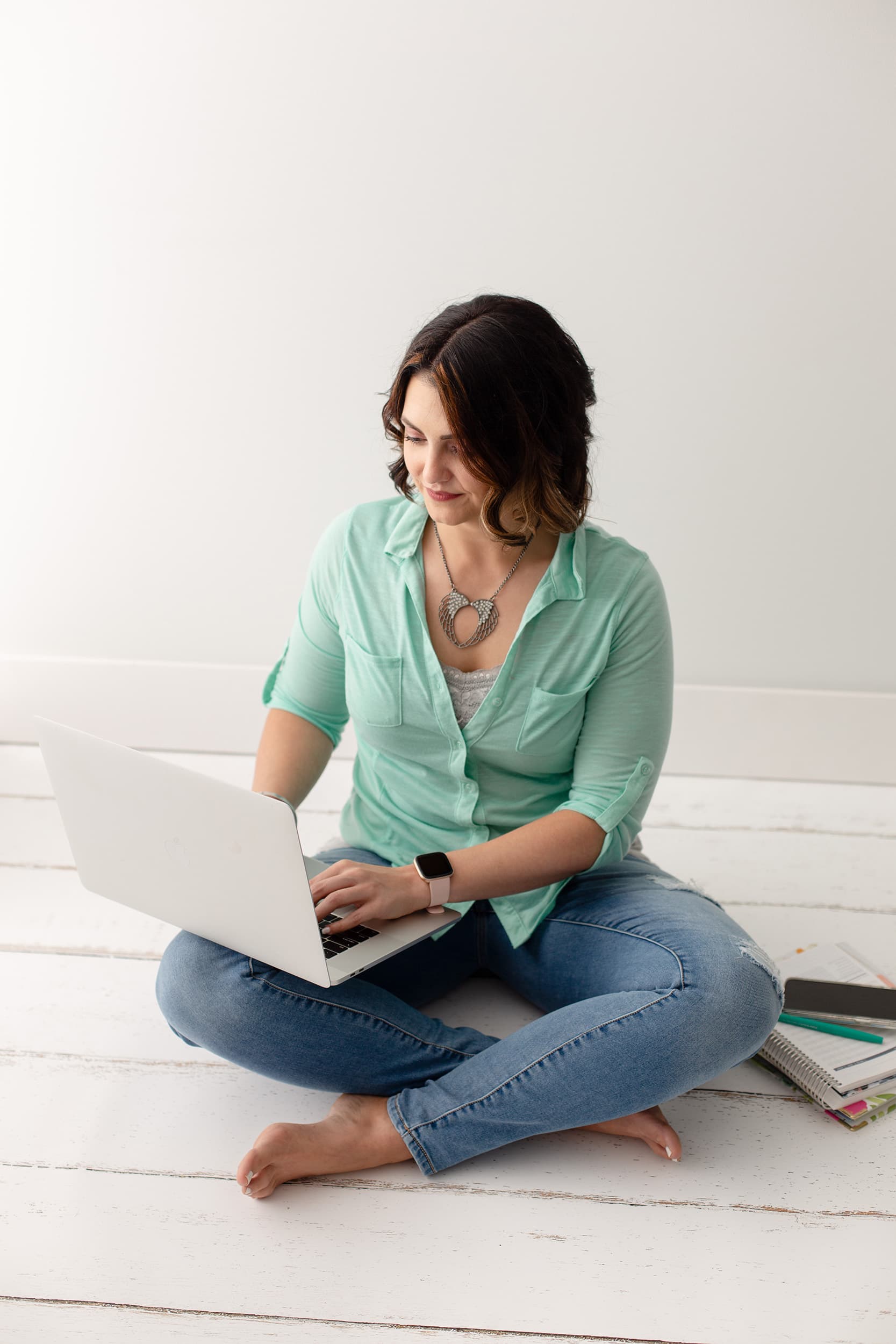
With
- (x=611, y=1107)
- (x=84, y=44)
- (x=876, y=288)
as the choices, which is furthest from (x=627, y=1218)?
(x=84, y=44)

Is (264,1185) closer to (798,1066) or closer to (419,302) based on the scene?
(798,1066)

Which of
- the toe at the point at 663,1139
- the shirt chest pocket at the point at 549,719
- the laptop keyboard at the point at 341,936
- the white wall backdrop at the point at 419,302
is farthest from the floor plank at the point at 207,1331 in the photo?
the white wall backdrop at the point at 419,302

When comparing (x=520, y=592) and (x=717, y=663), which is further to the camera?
(x=717, y=663)

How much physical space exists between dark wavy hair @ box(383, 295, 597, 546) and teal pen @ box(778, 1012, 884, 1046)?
2.62 ft

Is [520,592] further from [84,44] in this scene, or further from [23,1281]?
[84,44]

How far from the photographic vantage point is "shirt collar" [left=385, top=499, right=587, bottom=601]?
1.58m

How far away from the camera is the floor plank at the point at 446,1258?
4.15 feet

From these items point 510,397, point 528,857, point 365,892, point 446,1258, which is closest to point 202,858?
point 365,892

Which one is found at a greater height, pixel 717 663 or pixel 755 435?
pixel 755 435

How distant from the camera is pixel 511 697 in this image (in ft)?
5.17

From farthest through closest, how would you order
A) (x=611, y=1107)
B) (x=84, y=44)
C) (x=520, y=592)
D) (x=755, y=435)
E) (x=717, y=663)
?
1. (x=717, y=663)
2. (x=755, y=435)
3. (x=84, y=44)
4. (x=520, y=592)
5. (x=611, y=1107)

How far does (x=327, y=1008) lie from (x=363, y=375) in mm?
1512

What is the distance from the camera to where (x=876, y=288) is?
243 cm

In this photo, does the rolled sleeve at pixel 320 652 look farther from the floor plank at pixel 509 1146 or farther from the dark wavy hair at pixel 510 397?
the floor plank at pixel 509 1146
